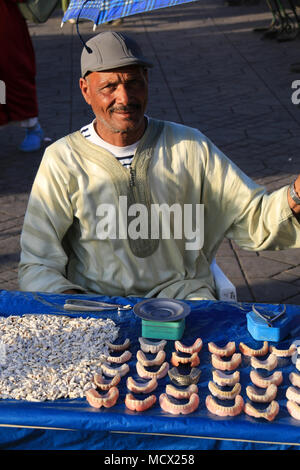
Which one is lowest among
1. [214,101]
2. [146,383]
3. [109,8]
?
[214,101]

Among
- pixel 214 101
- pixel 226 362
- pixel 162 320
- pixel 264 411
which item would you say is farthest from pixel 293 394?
pixel 214 101

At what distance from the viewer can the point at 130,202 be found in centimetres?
273

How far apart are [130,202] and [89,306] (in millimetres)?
581

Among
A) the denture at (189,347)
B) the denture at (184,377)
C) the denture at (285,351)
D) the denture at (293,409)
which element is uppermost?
the denture at (293,409)

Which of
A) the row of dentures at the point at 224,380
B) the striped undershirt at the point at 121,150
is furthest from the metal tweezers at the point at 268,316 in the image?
the striped undershirt at the point at 121,150

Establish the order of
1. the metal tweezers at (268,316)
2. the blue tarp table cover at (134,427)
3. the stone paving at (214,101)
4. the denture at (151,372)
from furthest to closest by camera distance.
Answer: the stone paving at (214,101) < the metal tweezers at (268,316) < the denture at (151,372) < the blue tarp table cover at (134,427)

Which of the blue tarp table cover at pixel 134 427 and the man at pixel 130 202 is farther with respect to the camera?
the man at pixel 130 202

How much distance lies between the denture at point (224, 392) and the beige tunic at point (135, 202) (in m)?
0.85

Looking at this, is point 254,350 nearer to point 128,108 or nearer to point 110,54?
point 128,108

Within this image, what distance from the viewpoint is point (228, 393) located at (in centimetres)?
178


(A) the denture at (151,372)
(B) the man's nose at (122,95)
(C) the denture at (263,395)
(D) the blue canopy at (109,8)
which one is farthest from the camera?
(B) the man's nose at (122,95)

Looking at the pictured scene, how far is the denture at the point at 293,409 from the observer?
170 cm

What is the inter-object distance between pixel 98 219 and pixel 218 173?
0.49 metres

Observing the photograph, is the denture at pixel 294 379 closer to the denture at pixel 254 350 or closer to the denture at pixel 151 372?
the denture at pixel 254 350
